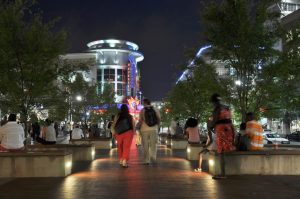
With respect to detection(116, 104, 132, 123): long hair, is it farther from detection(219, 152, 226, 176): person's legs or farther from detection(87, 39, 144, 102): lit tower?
detection(87, 39, 144, 102): lit tower

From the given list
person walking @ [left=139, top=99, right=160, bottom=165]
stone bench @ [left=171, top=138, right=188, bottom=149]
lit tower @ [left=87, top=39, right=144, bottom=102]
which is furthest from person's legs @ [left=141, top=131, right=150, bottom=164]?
lit tower @ [left=87, top=39, right=144, bottom=102]

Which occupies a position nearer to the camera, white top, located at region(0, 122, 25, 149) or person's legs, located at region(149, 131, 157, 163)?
white top, located at region(0, 122, 25, 149)

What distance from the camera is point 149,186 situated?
33.3ft

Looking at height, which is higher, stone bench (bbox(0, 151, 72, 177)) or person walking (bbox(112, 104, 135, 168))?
person walking (bbox(112, 104, 135, 168))

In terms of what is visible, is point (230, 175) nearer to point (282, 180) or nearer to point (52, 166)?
point (282, 180)

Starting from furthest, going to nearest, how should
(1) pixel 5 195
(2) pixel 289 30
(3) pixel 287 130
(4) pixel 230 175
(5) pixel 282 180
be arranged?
(3) pixel 287 130 < (2) pixel 289 30 < (4) pixel 230 175 < (5) pixel 282 180 < (1) pixel 5 195

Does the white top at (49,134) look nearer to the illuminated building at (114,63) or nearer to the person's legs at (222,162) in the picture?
the person's legs at (222,162)

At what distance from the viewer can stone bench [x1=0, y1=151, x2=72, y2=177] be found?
12.1 meters

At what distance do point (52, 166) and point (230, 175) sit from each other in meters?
4.19

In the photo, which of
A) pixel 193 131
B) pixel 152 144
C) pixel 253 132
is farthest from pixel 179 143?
pixel 253 132

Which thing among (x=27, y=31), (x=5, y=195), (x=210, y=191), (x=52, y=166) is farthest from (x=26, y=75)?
(x=210, y=191)

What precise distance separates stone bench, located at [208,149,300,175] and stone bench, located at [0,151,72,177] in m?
3.69

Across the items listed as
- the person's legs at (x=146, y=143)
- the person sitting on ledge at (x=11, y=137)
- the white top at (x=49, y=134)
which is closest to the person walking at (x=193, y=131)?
the person's legs at (x=146, y=143)

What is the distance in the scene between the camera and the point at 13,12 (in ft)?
48.1
